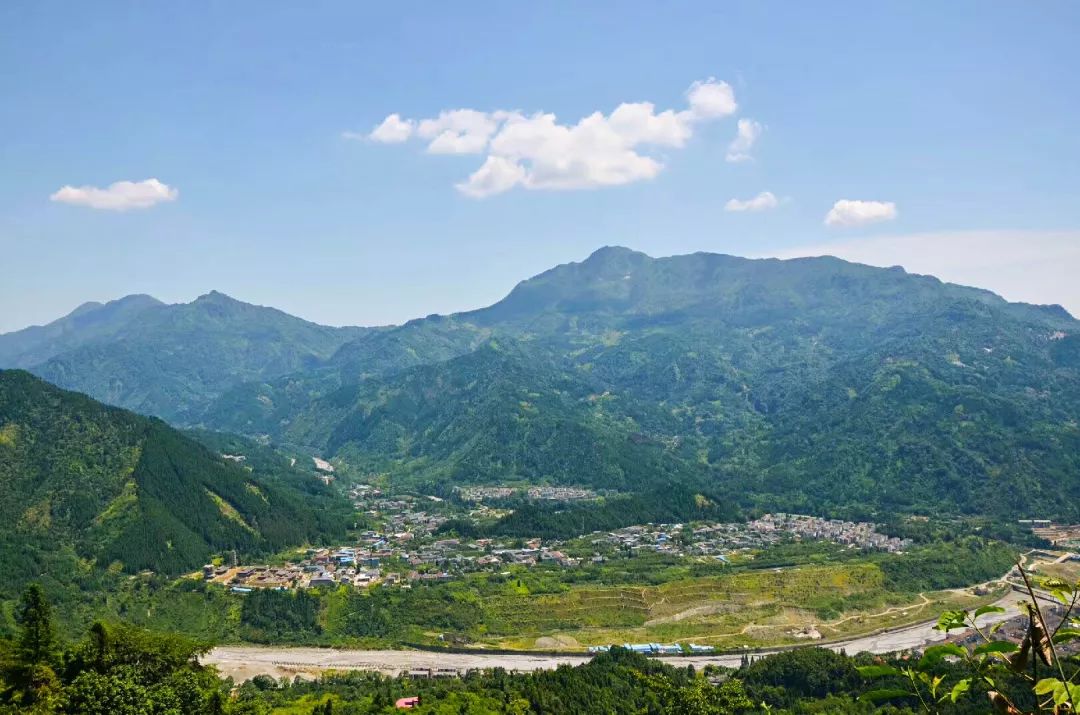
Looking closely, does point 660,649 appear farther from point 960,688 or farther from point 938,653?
point 938,653

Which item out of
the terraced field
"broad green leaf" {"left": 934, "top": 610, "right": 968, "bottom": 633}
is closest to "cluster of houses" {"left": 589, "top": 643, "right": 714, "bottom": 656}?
the terraced field

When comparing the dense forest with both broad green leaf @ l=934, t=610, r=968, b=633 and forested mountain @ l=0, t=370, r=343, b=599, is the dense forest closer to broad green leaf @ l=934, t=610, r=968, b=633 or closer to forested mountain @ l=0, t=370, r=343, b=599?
forested mountain @ l=0, t=370, r=343, b=599

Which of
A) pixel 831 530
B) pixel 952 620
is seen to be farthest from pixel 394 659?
pixel 831 530

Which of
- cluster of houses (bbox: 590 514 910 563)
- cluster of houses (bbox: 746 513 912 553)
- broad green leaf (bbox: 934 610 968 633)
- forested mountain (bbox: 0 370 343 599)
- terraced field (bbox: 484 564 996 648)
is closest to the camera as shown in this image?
broad green leaf (bbox: 934 610 968 633)

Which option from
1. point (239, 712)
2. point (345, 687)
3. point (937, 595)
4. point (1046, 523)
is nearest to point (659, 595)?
point (937, 595)

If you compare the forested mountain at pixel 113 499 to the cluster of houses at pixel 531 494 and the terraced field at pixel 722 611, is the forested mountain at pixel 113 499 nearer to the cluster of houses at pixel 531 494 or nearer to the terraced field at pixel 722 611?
the cluster of houses at pixel 531 494

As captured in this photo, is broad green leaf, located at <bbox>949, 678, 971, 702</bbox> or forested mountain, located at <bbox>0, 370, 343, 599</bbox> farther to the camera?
forested mountain, located at <bbox>0, 370, 343, 599</bbox>

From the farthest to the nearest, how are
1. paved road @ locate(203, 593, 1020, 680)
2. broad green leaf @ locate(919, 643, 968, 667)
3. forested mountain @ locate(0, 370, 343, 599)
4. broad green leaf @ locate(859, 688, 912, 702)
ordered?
forested mountain @ locate(0, 370, 343, 599), paved road @ locate(203, 593, 1020, 680), broad green leaf @ locate(859, 688, 912, 702), broad green leaf @ locate(919, 643, 968, 667)
